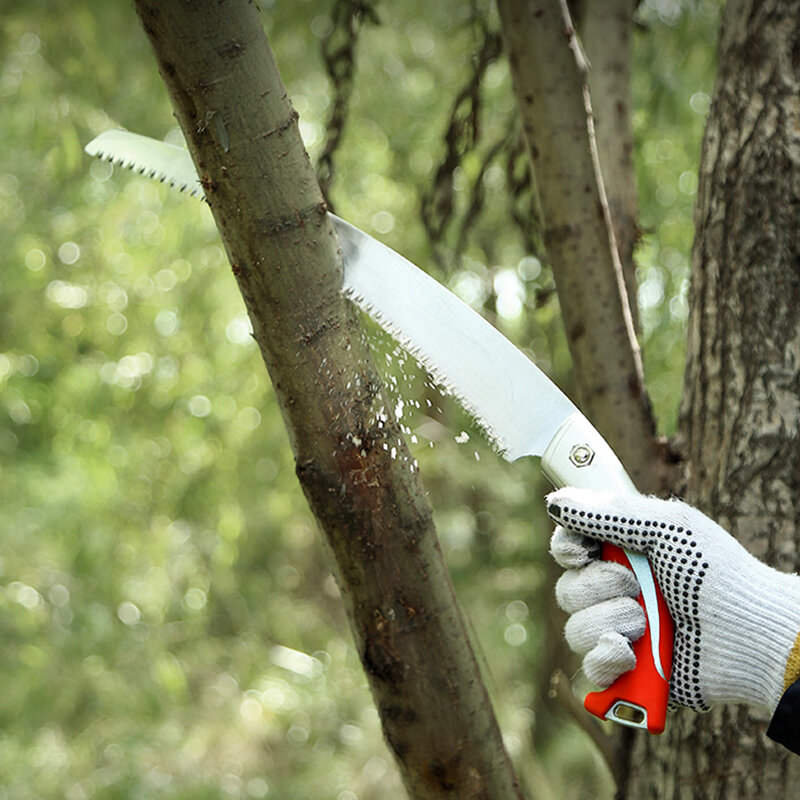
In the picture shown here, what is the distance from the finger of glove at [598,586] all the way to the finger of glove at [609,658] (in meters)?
0.06

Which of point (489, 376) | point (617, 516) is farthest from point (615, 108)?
point (617, 516)

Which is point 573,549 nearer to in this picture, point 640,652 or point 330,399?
point 640,652

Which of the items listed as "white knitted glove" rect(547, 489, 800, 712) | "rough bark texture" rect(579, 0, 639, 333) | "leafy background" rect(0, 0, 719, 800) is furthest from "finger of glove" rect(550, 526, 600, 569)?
"leafy background" rect(0, 0, 719, 800)

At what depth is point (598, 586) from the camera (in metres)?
1.25

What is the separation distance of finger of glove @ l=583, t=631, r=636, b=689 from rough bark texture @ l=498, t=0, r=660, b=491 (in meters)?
0.67

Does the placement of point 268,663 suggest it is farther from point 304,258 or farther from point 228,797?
point 304,258

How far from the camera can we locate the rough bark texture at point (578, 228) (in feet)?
5.56

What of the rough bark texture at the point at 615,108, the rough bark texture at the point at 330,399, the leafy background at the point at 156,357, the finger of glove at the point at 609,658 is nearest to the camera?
the rough bark texture at the point at 330,399

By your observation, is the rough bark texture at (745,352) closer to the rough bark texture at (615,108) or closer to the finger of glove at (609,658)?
the rough bark texture at (615,108)

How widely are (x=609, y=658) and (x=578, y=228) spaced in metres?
0.94

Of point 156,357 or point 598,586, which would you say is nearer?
point 598,586

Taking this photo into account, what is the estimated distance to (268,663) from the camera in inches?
221

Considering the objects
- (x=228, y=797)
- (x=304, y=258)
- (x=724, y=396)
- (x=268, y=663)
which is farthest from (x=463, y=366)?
(x=268, y=663)

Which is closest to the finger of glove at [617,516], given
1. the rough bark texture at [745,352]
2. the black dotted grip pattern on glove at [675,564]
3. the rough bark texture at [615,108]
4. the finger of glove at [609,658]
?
the black dotted grip pattern on glove at [675,564]
